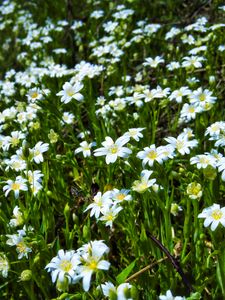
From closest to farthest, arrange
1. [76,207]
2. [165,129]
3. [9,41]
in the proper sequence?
[76,207]
[165,129]
[9,41]

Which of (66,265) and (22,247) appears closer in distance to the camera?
(66,265)

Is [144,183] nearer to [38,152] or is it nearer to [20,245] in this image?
[20,245]

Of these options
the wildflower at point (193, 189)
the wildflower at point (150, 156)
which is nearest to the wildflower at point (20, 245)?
the wildflower at point (150, 156)

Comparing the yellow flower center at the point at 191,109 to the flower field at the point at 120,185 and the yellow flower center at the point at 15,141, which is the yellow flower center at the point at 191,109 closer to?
the flower field at the point at 120,185

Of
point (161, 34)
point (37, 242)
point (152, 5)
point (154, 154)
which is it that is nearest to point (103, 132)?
point (154, 154)

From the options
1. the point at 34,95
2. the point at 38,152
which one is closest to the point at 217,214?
the point at 38,152

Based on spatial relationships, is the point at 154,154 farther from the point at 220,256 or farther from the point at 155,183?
the point at 220,256

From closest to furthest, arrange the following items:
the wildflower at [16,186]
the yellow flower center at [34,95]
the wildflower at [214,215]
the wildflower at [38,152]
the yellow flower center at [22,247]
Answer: the wildflower at [214,215] → the yellow flower center at [22,247] → the wildflower at [16,186] → the wildflower at [38,152] → the yellow flower center at [34,95]
